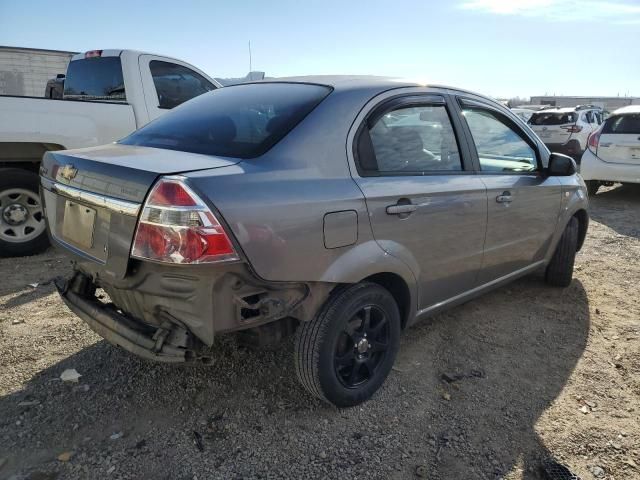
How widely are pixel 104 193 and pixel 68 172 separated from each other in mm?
422

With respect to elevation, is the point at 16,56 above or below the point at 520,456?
above

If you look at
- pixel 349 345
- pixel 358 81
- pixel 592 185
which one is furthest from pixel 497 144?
pixel 592 185

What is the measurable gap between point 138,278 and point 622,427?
2590mm

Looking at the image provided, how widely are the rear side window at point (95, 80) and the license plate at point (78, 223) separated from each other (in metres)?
3.33

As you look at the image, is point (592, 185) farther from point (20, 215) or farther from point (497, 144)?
point (20, 215)

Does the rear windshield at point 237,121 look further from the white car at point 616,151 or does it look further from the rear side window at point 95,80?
the white car at point 616,151

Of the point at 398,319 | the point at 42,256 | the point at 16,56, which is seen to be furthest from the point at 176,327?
the point at 16,56

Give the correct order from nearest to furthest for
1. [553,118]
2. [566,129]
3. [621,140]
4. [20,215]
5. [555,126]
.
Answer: [20,215] < [621,140] < [566,129] < [555,126] < [553,118]

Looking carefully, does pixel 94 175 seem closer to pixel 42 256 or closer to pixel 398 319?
pixel 398 319

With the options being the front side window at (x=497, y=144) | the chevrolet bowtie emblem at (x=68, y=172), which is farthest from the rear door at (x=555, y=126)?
the chevrolet bowtie emblem at (x=68, y=172)

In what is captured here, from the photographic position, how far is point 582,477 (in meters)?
2.33

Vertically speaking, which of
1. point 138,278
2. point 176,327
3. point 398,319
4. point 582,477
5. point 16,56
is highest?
point 16,56

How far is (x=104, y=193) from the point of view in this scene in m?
2.23

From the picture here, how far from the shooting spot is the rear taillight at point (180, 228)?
6.48 feet
